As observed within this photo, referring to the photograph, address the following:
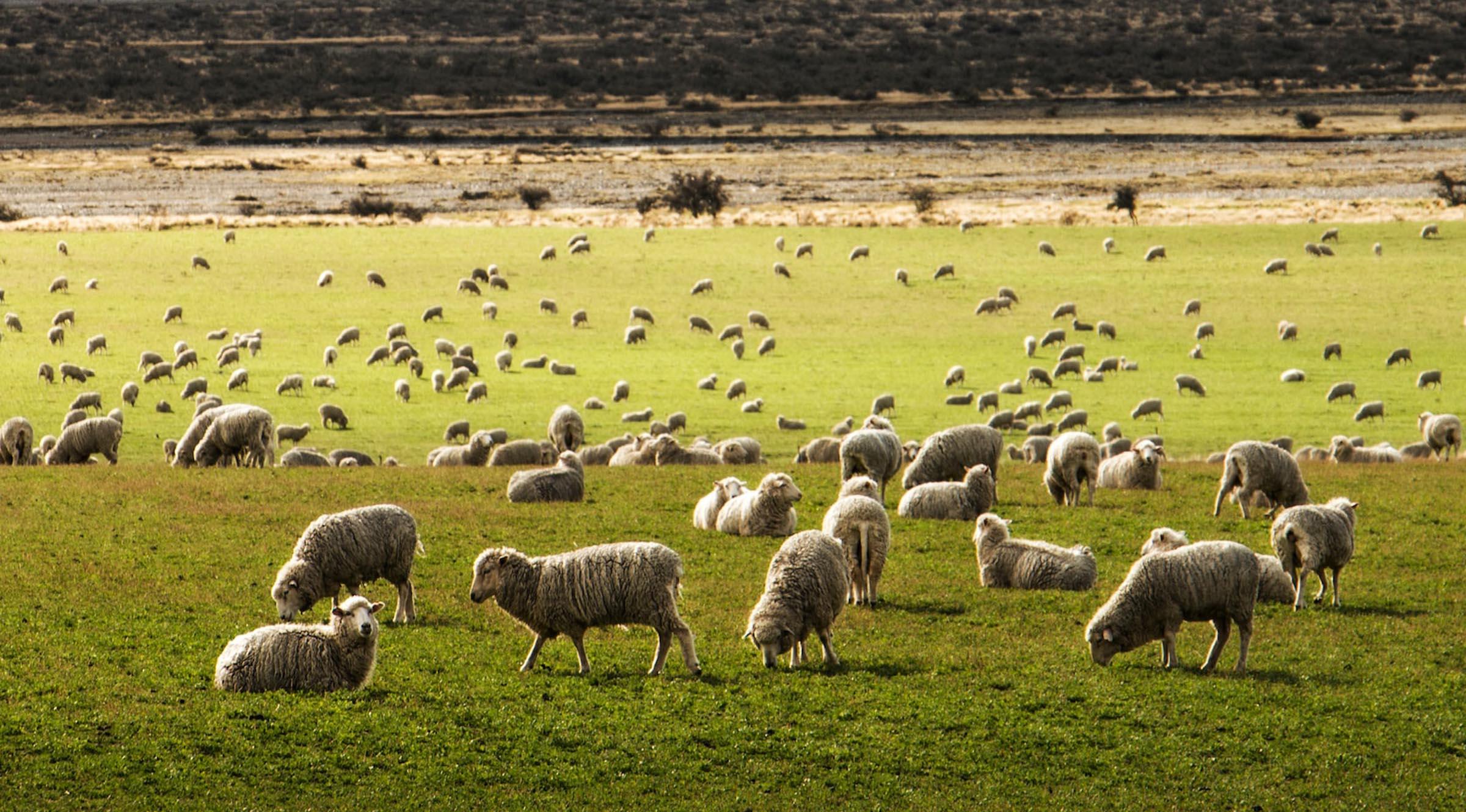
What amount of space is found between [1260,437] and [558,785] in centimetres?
2167

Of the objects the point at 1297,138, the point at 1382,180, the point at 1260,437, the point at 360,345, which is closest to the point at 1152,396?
the point at 1260,437

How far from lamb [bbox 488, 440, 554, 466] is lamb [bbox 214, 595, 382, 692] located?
43.8 ft

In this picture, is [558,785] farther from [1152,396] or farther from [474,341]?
[474,341]

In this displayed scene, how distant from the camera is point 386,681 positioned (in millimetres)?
13273

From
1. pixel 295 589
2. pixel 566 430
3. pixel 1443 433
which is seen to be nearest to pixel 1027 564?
pixel 295 589

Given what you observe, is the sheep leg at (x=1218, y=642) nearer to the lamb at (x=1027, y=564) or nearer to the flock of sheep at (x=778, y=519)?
the flock of sheep at (x=778, y=519)

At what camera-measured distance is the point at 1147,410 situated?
3238 cm

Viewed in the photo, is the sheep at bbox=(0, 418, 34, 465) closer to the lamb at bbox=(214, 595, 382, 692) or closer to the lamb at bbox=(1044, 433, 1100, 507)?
the lamb at bbox=(214, 595, 382, 692)

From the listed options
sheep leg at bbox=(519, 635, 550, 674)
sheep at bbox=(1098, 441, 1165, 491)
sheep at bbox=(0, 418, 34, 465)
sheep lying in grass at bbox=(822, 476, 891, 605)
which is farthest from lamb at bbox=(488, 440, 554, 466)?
sheep leg at bbox=(519, 635, 550, 674)

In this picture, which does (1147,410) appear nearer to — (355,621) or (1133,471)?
(1133,471)

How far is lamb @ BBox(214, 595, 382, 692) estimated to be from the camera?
42.2 ft

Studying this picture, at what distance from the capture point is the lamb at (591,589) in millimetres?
13039

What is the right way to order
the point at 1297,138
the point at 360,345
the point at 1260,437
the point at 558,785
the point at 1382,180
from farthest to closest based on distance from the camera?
1. the point at 1297,138
2. the point at 1382,180
3. the point at 360,345
4. the point at 1260,437
5. the point at 558,785

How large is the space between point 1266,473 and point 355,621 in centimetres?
1190
